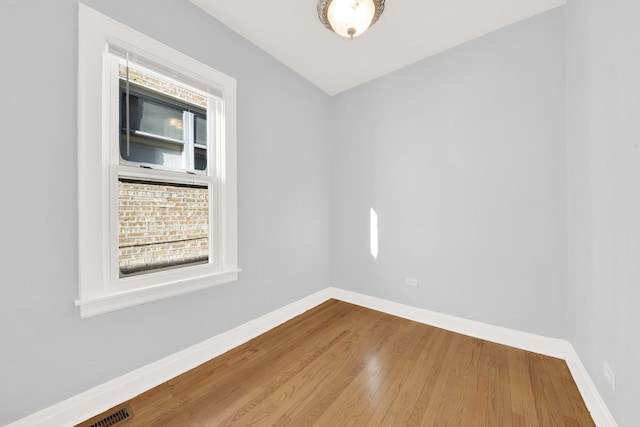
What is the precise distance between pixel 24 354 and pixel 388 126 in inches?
137

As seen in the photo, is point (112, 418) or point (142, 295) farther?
point (142, 295)

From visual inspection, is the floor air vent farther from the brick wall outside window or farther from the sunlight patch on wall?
the sunlight patch on wall

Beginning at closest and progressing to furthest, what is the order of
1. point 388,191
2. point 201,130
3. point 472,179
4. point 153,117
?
1. point 153,117
2. point 201,130
3. point 472,179
4. point 388,191

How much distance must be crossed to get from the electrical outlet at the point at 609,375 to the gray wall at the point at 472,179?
757mm

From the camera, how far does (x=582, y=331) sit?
5.46 feet

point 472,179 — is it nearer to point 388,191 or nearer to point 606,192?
point 388,191

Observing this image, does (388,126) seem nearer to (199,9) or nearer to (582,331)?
(199,9)

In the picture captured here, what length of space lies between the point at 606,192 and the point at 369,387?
6.25 ft

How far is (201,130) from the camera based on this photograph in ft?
6.86

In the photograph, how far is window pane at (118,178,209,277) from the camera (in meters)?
1.65

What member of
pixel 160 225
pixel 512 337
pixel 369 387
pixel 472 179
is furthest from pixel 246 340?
pixel 472 179

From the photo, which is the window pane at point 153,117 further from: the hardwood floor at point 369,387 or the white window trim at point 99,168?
the hardwood floor at point 369,387

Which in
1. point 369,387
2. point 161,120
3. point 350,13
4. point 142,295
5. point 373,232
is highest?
point 350,13

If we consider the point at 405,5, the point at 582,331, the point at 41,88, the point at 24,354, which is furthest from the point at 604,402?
the point at 41,88
